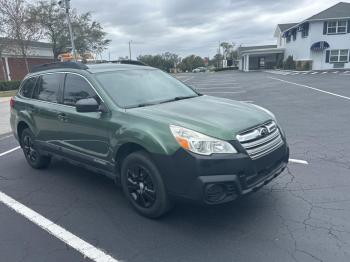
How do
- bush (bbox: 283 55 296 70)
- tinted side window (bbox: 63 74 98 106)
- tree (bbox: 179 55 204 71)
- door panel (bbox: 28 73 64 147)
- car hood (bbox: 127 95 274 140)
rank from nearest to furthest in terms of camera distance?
car hood (bbox: 127 95 274 140), tinted side window (bbox: 63 74 98 106), door panel (bbox: 28 73 64 147), bush (bbox: 283 55 296 70), tree (bbox: 179 55 204 71)

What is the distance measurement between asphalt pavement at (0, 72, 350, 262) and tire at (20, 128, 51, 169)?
22cm

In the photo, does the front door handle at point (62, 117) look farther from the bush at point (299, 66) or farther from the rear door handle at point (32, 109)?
the bush at point (299, 66)

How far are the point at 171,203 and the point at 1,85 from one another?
26.1m

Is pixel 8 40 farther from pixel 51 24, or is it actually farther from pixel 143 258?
pixel 143 258

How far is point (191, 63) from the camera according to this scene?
9569 centimetres

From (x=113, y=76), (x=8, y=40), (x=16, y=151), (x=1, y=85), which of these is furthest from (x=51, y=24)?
(x=113, y=76)

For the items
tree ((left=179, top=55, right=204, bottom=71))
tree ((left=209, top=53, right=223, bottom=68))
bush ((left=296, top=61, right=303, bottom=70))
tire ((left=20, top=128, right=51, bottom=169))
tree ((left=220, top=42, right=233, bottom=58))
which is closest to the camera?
tire ((left=20, top=128, right=51, bottom=169))

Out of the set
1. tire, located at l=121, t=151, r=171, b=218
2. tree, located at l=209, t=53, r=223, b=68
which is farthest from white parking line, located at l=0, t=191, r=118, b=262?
tree, located at l=209, t=53, r=223, b=68

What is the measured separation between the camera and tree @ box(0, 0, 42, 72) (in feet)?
83.9

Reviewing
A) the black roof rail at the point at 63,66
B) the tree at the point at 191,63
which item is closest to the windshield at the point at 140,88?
the black roof rail at the point at 63,66

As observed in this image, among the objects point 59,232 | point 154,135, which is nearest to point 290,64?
point 154,135

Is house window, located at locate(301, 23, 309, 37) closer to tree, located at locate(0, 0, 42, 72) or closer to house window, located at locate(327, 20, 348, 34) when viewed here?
house window, located at locate(327, 20, 348, 34)

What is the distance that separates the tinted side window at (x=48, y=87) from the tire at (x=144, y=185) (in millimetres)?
1890

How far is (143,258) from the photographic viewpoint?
2846 millimetres
